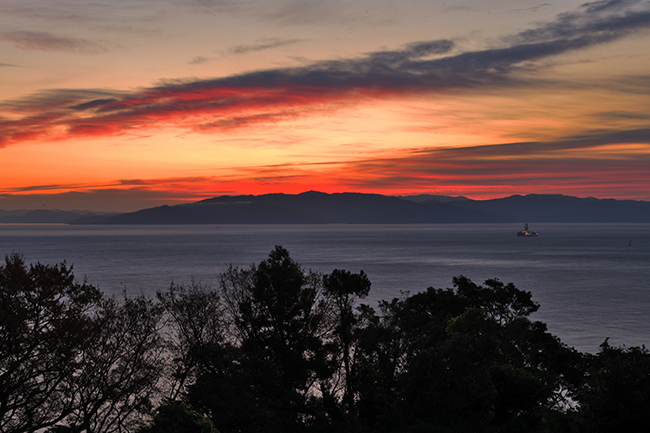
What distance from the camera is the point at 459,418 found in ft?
58.2

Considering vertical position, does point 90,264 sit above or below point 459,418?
below

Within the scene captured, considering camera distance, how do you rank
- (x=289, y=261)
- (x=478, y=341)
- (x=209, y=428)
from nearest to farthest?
(x=209, y=428) < (x=478, y=341) < (x=289, y=261)

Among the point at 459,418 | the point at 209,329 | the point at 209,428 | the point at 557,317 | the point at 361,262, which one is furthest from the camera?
the point at 361,262

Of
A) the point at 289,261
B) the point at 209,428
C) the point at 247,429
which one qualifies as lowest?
the point at 247,429

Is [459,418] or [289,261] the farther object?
[289,261]

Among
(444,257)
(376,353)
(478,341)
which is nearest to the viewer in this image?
(478,341)

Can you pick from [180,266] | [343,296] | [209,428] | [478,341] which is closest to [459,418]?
[478,341]

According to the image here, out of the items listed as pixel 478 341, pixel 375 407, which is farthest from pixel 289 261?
pixel 478 341

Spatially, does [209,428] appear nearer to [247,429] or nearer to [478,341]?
[247,429]

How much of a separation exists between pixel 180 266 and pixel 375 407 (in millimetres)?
118196

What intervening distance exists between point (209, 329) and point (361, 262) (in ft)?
392

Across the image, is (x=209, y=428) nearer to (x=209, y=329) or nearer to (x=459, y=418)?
(x=459, y=418)

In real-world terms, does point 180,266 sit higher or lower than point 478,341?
lower

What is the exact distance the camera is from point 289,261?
28141mm
